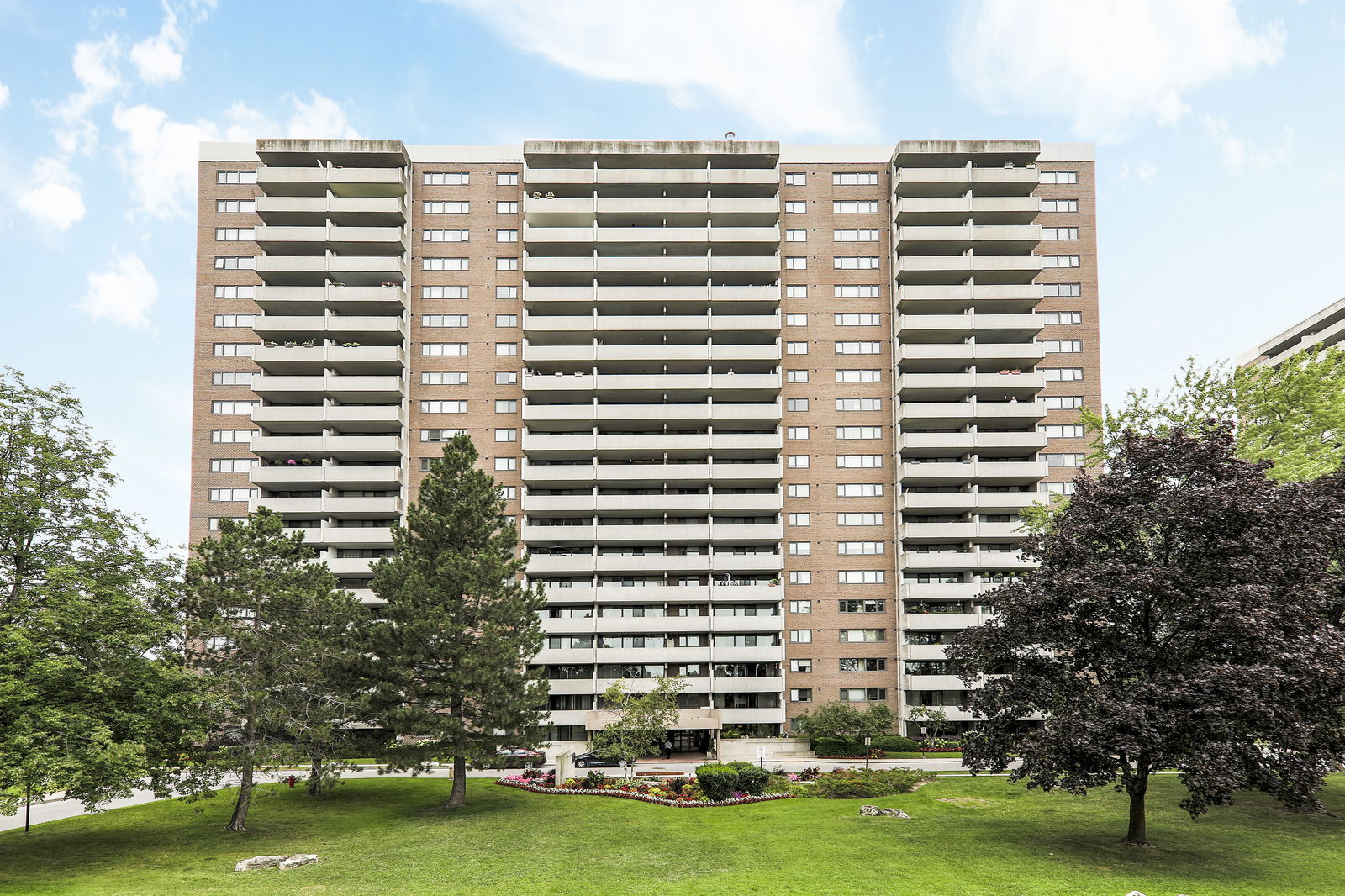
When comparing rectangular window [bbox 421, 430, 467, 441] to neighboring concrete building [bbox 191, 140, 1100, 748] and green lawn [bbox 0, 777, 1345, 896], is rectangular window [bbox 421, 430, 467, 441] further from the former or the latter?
green lawn [bbox 0, 777, 1345, 896]

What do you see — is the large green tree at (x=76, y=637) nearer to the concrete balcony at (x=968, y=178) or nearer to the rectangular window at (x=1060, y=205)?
the concrete balcony at (x=968, y=178)

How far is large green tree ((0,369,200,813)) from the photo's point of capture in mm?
27047

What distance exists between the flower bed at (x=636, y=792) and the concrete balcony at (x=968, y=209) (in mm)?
50699

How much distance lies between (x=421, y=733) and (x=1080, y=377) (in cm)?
6084

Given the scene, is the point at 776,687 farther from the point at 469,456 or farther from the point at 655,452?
the point at 469,456

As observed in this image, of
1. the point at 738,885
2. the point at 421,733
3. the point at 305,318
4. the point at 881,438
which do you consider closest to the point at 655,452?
the point at 881,438

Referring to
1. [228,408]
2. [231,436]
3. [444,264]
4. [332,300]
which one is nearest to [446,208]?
[444,264]

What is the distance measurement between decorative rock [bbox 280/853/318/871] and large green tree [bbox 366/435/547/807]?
8503mm

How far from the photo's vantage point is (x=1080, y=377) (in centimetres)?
7238

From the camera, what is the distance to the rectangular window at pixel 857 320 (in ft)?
237

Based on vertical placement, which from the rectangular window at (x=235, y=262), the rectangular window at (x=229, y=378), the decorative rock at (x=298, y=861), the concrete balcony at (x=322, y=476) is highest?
the rectangular window at (x=235, y=262)

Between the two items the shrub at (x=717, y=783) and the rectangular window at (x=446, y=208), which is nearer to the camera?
the shrub at (x=717, y=783)

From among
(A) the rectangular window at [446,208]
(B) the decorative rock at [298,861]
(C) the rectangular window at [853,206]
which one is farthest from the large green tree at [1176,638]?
(A) the rectangular window at [446,208]

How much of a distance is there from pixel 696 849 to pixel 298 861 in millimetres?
14113
